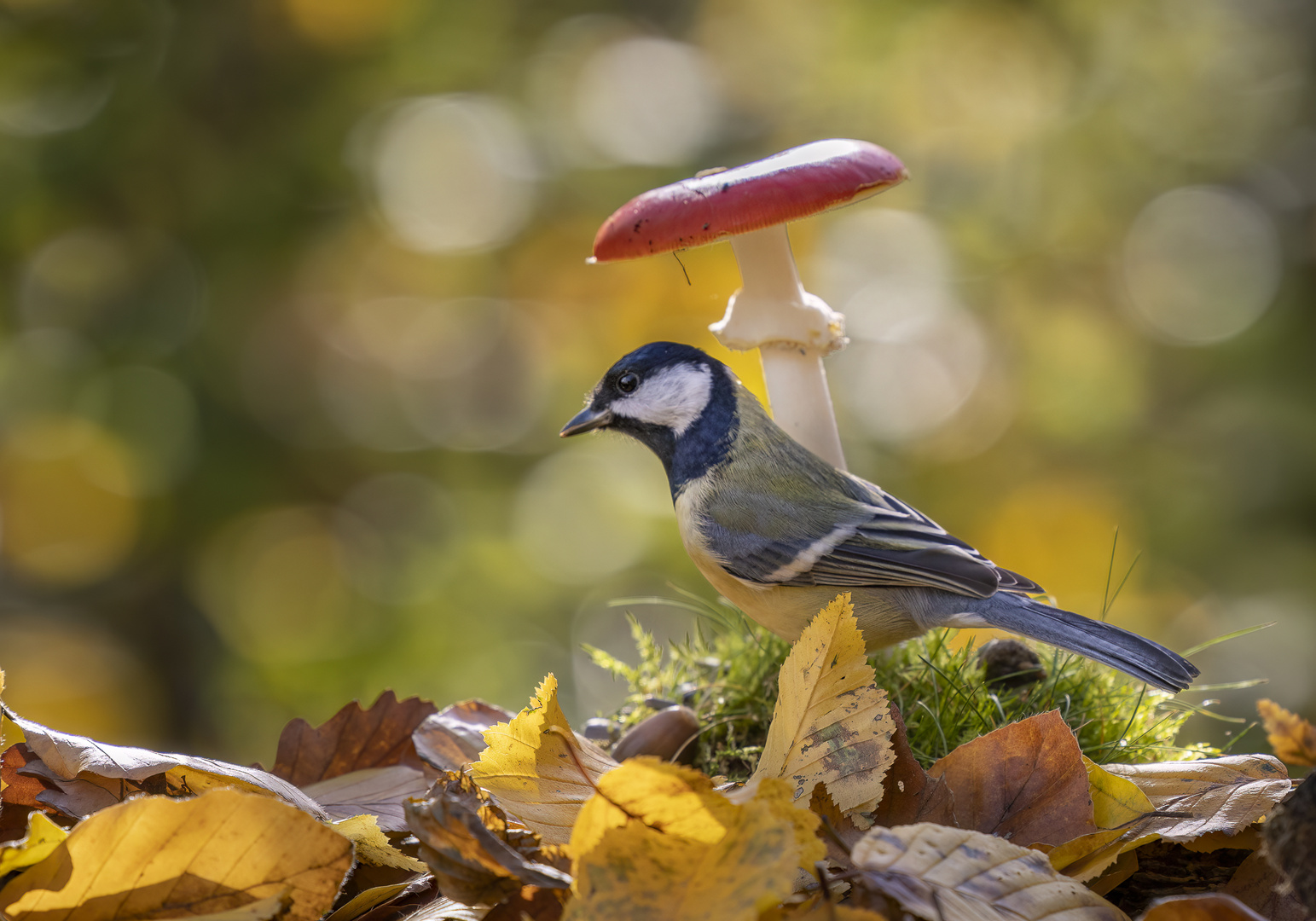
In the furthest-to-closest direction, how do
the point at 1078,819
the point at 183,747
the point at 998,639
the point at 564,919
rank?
the point at 183,747
the point at 998,639
the point at 1078,819
the point at 564,919

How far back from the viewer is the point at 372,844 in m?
0.93

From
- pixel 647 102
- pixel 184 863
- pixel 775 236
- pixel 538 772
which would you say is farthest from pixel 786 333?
pixel 647 102

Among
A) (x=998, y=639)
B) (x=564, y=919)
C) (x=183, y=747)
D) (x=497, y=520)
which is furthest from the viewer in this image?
(x=497, y=520)

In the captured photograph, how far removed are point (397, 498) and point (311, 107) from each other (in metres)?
2.21

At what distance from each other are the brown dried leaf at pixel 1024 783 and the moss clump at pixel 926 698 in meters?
0.30

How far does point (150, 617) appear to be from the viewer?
535 centimetres

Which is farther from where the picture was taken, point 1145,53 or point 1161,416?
point 1161,416

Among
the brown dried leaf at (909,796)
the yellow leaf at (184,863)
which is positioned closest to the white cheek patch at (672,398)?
the brown dried leaf at (909,796)

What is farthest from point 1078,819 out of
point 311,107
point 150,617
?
point 150,617

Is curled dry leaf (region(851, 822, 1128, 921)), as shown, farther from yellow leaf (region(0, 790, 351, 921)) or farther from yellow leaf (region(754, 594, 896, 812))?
yellow leaf (region(0, 790, 351, 921))

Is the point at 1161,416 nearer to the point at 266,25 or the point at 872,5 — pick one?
the point at 872,5

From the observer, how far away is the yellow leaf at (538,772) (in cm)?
89

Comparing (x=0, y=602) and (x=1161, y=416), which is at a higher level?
(x=1161, y=416)

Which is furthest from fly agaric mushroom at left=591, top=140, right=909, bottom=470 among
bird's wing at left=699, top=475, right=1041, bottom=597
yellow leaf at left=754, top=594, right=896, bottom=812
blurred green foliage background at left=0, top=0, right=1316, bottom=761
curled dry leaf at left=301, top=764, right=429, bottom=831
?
blurred green foliage background at left=0, top=0, right=1316, bottom=761
